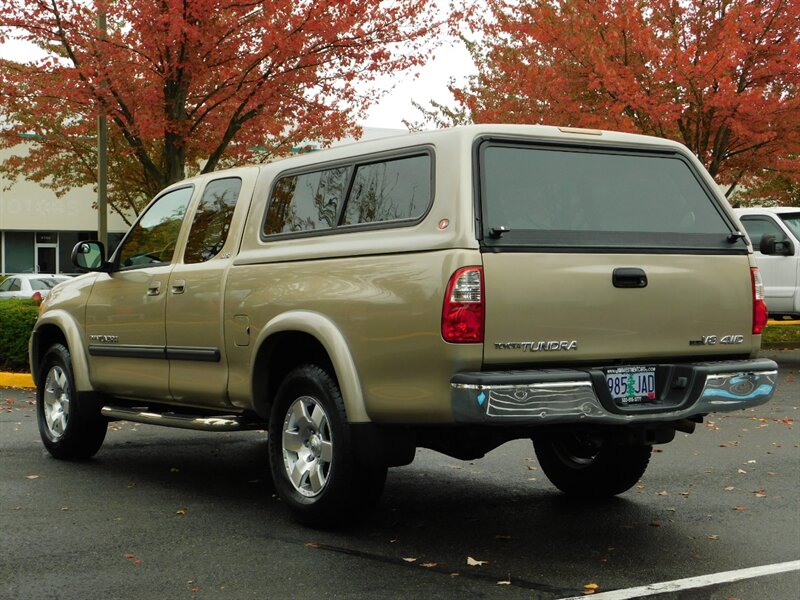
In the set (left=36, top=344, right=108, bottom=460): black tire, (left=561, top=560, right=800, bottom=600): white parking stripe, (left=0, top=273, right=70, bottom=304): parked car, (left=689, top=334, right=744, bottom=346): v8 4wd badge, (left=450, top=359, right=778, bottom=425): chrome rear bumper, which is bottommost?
(left=561, top=560, right=800, bottom=600): white parking stripe

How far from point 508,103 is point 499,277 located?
15.2 meters

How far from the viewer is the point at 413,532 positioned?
6.46 meters

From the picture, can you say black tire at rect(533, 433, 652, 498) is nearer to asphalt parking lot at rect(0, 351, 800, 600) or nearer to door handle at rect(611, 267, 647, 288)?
asphalt parking lot at rect(0, 351, 800, 600)

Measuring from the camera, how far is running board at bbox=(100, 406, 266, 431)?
23.3 ft

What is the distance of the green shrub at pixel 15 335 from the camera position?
49.0ft

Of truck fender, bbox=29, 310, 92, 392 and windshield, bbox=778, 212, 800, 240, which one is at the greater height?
windshield, bbox=778, 212, 800, 240

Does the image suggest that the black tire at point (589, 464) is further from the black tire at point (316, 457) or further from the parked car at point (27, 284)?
the parked car at point (27, 284)

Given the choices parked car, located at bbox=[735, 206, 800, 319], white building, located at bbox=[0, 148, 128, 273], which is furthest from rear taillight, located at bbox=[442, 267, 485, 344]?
white building, located at bbox=[0, 148, 128, 273]

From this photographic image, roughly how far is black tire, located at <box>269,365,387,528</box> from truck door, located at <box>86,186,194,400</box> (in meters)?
1.46

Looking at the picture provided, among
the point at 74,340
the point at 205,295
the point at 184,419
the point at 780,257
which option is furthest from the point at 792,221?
the point at 184,419

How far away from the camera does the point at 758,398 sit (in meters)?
6.28

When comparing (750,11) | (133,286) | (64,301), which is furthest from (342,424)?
(750,11)

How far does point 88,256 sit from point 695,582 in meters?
5.05

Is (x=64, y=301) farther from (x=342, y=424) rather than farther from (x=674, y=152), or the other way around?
(x=674, y=152)
